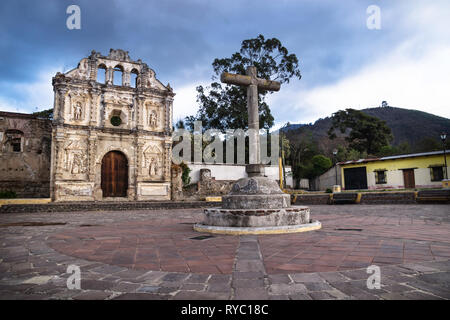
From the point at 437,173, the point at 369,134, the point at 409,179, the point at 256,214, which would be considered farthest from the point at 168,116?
the point at 369,134

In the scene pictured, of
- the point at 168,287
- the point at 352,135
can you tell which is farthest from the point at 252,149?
the point at 352,135

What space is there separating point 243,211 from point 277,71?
2498cm

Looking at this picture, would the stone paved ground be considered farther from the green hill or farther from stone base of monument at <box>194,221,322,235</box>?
the green hill

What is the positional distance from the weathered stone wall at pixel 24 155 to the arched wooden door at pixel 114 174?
4400 mm

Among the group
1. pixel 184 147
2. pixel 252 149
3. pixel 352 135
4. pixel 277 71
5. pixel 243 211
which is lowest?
pixel 243 211

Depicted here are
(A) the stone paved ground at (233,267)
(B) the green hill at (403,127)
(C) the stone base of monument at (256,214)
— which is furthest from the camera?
(B) the green hill at (403,127)

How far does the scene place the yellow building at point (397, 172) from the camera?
70.2 ft

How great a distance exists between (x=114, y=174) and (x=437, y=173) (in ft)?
83.1

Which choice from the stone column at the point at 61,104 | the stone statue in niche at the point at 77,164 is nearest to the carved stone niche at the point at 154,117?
Answer: the stone statue in niche at the point at 77,164

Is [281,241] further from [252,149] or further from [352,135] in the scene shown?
[352,135]

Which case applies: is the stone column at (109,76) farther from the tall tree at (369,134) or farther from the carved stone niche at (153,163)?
the tall tree at (369,134)

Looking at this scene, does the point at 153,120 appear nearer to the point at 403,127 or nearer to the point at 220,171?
the point at 220,171
